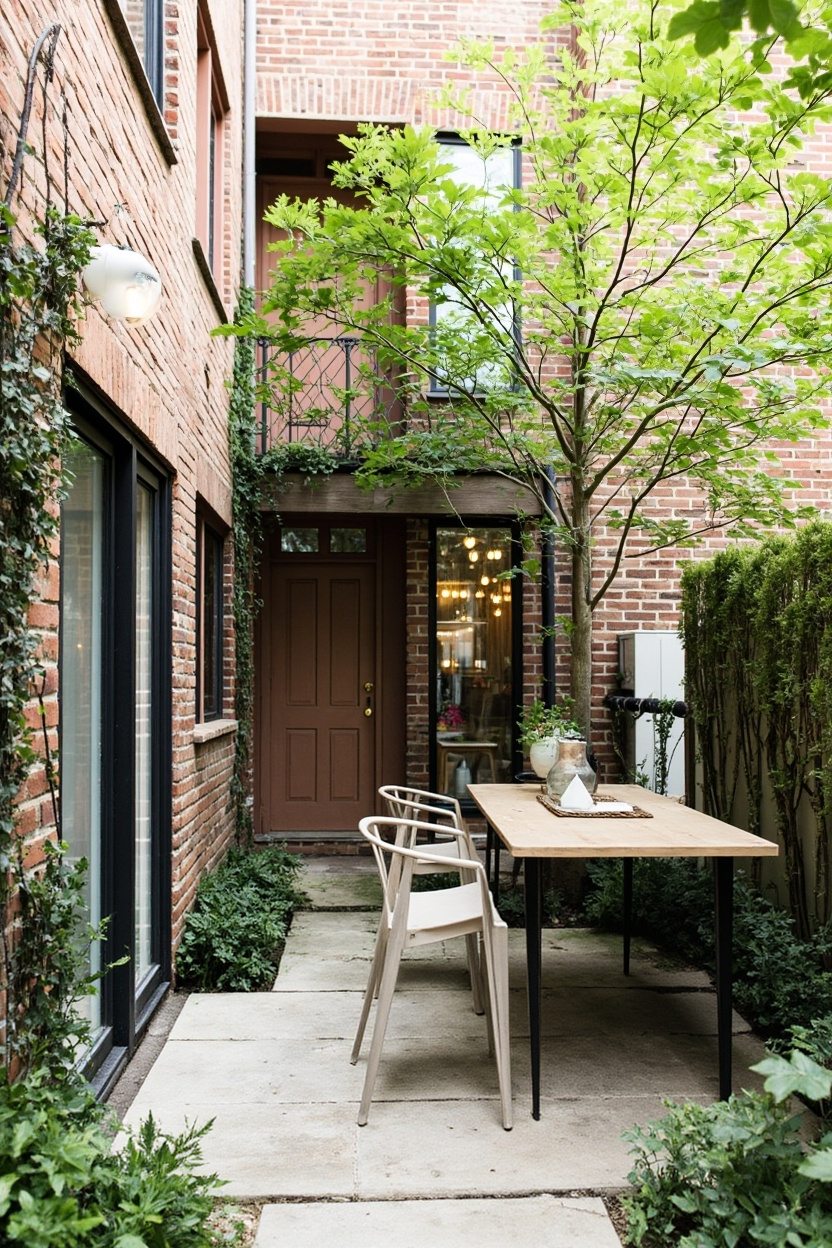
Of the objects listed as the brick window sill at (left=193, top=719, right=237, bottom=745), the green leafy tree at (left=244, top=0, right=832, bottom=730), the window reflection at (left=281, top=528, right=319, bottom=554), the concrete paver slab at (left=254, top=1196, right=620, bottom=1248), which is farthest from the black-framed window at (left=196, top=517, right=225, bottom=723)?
the concrete paver slab at (left=254, top=1196, right=620, bottom=1248)

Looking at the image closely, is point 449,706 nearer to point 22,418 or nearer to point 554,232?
point 554,232

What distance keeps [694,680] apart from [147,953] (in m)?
3.33

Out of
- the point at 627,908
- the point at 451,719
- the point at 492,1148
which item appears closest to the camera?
the point at 492,1148

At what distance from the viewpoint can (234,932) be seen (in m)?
4.65

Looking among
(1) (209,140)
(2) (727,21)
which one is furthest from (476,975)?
(1) (209,140)

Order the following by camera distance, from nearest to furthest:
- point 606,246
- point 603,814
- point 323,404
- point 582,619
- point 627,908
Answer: point 603,814 → point 627,908 → point 606,246 → point 582,619 → point 323,404

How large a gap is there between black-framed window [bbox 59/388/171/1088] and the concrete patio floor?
1.05ft

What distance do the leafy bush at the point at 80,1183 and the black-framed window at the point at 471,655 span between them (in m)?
5.10

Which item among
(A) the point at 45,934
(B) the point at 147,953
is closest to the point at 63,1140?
(A) the point at 45,934

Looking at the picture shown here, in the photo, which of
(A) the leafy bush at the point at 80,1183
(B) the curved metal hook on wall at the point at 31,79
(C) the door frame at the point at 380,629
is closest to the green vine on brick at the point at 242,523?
(C) the door frame at the point at 380,629

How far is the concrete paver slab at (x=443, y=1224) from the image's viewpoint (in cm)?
245

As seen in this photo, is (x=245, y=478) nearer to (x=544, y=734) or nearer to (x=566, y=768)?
(x=544, y=734)

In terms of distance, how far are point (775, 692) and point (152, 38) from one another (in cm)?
390

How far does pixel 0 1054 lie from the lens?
2.07 m
